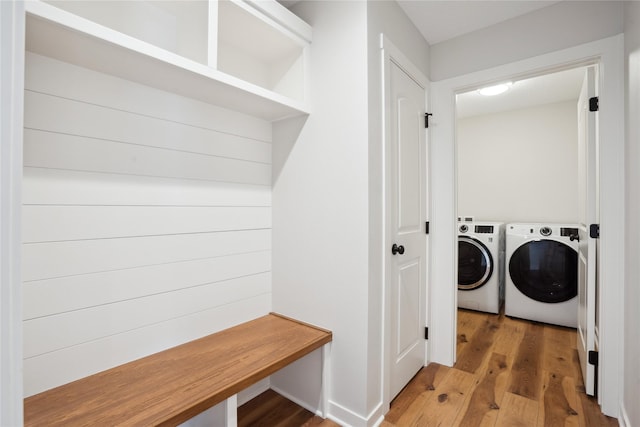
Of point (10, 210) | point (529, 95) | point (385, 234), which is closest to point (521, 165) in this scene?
point (529, 95)

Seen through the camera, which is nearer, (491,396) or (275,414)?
(275,414)

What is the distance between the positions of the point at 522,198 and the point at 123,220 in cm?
403

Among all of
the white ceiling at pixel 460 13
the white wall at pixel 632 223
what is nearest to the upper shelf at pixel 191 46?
the white ceiling at pixel 460 13

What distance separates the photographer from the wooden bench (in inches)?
40.4

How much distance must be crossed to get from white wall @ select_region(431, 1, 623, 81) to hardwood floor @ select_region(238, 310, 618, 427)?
208 cm

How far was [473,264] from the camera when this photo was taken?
329 cm

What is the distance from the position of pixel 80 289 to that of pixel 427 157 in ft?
6.90

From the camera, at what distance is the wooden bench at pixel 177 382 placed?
103 centimetres

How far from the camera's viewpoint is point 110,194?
4.26ft

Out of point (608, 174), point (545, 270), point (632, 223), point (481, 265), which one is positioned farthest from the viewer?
point (481, 265)

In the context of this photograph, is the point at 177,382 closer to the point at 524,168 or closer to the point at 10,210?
the point at 10,210

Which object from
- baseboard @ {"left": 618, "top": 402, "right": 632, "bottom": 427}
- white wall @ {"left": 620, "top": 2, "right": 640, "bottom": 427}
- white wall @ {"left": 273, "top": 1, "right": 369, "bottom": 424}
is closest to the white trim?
white wall @ {"left": 273, "top": 1, "right": 369, "bottom": 424}

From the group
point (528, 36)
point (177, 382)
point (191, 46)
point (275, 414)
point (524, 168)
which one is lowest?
point (275, 414)

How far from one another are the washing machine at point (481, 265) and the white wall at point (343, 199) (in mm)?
2101
